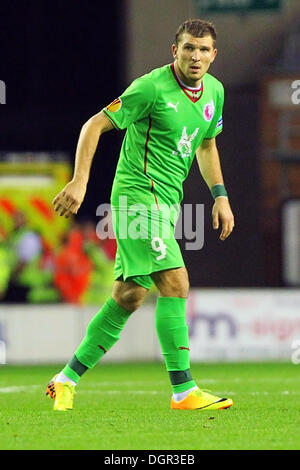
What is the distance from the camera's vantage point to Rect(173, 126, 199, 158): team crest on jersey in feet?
22.7

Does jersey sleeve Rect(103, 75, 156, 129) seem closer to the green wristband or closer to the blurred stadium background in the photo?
the green wristband

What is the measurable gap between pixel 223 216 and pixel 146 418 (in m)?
Answer: 1.28

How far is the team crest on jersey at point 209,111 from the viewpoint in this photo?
703 cm

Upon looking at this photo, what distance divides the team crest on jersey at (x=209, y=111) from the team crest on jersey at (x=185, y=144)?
105mm

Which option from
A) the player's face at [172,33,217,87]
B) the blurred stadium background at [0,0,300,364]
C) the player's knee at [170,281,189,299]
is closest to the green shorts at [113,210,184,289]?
the player's knee at [170,281,189,299]

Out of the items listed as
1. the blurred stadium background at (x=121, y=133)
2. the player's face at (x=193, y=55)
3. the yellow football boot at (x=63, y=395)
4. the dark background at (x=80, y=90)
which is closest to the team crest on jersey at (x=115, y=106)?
the player's face at (x=193, y=55)

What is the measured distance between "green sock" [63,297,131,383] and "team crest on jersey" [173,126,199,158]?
879mm

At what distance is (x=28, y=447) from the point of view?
17.2ft

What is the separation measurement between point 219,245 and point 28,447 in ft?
44.1

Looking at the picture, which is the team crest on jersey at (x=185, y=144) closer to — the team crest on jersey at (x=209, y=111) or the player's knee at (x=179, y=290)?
the team crest on jersey at (x=209, y=111)

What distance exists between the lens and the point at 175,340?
6.74 metres

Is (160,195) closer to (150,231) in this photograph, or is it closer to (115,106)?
(150,231)
